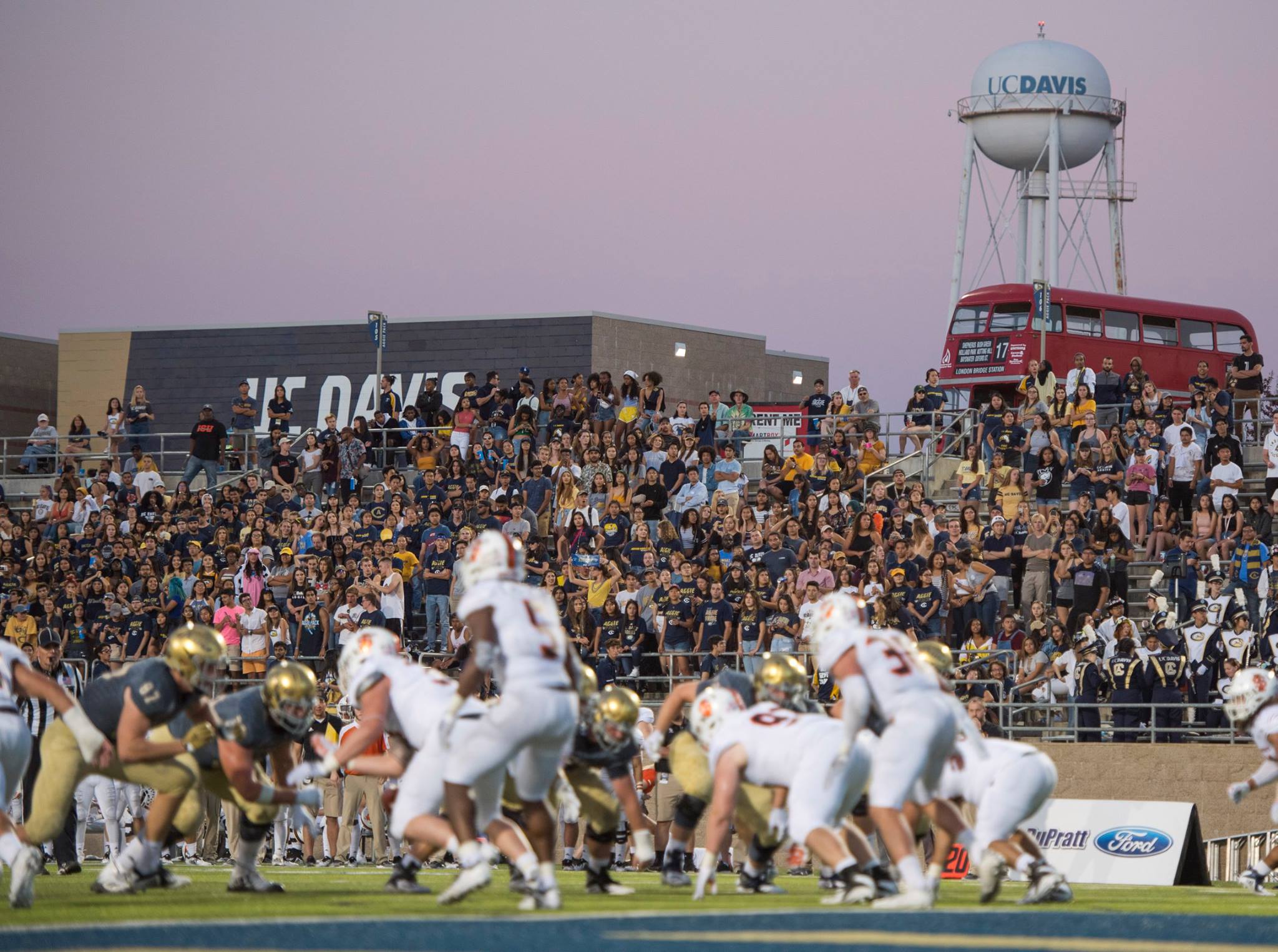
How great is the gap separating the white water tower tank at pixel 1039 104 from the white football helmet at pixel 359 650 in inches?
1289

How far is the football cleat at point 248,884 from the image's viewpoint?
35.9 ft

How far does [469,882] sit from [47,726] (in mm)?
4526

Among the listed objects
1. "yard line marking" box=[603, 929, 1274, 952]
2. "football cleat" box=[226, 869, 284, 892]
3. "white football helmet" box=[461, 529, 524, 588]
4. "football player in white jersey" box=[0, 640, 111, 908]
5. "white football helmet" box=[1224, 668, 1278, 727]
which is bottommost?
"football cleat" box=[226, 869, 284, 892]

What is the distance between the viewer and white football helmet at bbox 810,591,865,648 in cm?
943

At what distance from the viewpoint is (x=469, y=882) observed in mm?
8812

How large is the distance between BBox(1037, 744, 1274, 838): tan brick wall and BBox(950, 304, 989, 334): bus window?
50.4ft

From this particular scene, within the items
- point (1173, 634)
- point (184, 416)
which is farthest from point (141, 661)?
point (184, 416)

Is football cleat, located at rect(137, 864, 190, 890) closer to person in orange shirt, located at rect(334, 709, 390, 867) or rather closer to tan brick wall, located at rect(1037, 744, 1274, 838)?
person in orange shirt, located at rect(334, 709, 390, 867)

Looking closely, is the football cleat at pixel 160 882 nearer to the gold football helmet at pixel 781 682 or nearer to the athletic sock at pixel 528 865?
the athletic sock at pixel 528 865

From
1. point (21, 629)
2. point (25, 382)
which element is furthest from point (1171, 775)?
point (25, 382)

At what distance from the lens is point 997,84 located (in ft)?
133

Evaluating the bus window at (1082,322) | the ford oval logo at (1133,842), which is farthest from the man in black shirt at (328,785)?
the bus window at (1082,322)

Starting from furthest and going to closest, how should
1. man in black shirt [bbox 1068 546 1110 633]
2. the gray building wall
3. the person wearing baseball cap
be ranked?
the gray building wall
the person wearing baseball cap
man in black shirt [bbox 1068 546 1110 633]

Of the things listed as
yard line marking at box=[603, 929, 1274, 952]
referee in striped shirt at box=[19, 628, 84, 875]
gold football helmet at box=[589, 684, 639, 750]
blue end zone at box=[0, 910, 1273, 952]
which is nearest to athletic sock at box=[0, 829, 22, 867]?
blue end zone at box=[0, 910, 1273, 952]
